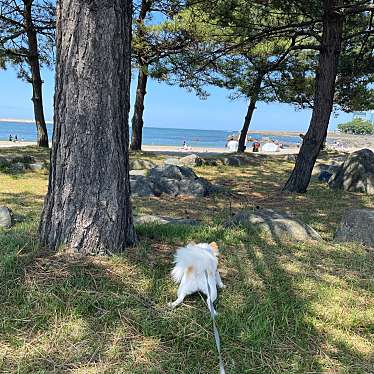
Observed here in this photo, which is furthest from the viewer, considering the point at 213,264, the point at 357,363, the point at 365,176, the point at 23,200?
the point at 365,176

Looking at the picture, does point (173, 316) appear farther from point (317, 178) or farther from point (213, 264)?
point (317, 178)

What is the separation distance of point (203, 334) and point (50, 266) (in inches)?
39.0

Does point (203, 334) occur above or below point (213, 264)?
below

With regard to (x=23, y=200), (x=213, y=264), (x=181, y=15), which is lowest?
(x=23, y=200)

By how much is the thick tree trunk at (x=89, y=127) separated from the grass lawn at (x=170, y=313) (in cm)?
20

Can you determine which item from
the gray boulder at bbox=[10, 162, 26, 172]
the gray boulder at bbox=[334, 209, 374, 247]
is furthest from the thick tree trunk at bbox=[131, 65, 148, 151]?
the gray boulder at bbox=[334, 209, 374, 247]

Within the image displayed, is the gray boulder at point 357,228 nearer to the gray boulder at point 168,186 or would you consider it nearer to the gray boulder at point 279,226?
the gray boulder at point 279,226

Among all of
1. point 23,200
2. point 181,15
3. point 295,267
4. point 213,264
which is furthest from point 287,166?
point 213,264

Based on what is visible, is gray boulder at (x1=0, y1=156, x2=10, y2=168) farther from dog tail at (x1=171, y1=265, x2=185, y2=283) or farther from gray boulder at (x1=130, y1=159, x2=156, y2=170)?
dog tail at (x1=171, y1=265, x2=185, y2=283)

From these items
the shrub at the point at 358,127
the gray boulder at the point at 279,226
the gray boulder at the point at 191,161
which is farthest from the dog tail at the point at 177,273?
the shrub at the point at 358,127

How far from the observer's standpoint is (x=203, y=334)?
1.89 m

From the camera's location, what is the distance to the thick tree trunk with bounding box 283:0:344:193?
19.8ft

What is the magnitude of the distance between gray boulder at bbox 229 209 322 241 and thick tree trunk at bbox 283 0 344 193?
2.94m

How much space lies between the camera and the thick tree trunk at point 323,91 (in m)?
6.03
